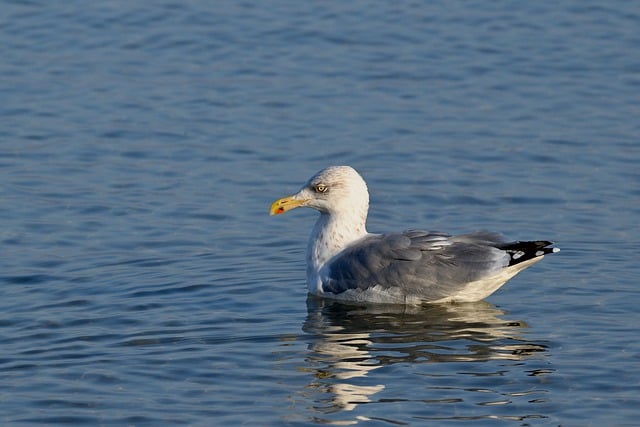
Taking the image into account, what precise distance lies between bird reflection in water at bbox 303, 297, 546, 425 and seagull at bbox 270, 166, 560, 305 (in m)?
0.13

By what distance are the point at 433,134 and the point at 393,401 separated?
862 centimetres

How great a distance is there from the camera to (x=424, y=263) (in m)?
13.1

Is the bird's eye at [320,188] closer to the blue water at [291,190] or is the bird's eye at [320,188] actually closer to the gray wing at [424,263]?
the gray wing at [424,263]

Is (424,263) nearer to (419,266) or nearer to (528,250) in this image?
(419,266)

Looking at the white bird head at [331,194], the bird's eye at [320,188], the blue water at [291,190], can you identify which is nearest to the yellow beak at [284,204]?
the white bird head at [331,194]

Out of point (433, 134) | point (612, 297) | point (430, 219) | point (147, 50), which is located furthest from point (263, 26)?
point (612, 297)

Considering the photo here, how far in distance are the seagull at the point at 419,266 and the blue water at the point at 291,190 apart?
193mm

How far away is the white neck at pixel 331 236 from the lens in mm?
13727

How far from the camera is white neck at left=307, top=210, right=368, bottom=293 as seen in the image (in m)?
13.7

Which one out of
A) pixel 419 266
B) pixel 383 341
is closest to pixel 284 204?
pixel 419 266

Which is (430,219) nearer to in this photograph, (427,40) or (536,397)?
(536,397)

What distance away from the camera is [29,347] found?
11.9 m

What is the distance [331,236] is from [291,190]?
3024 millimetres

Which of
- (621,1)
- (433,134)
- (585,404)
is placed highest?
(621,1)
